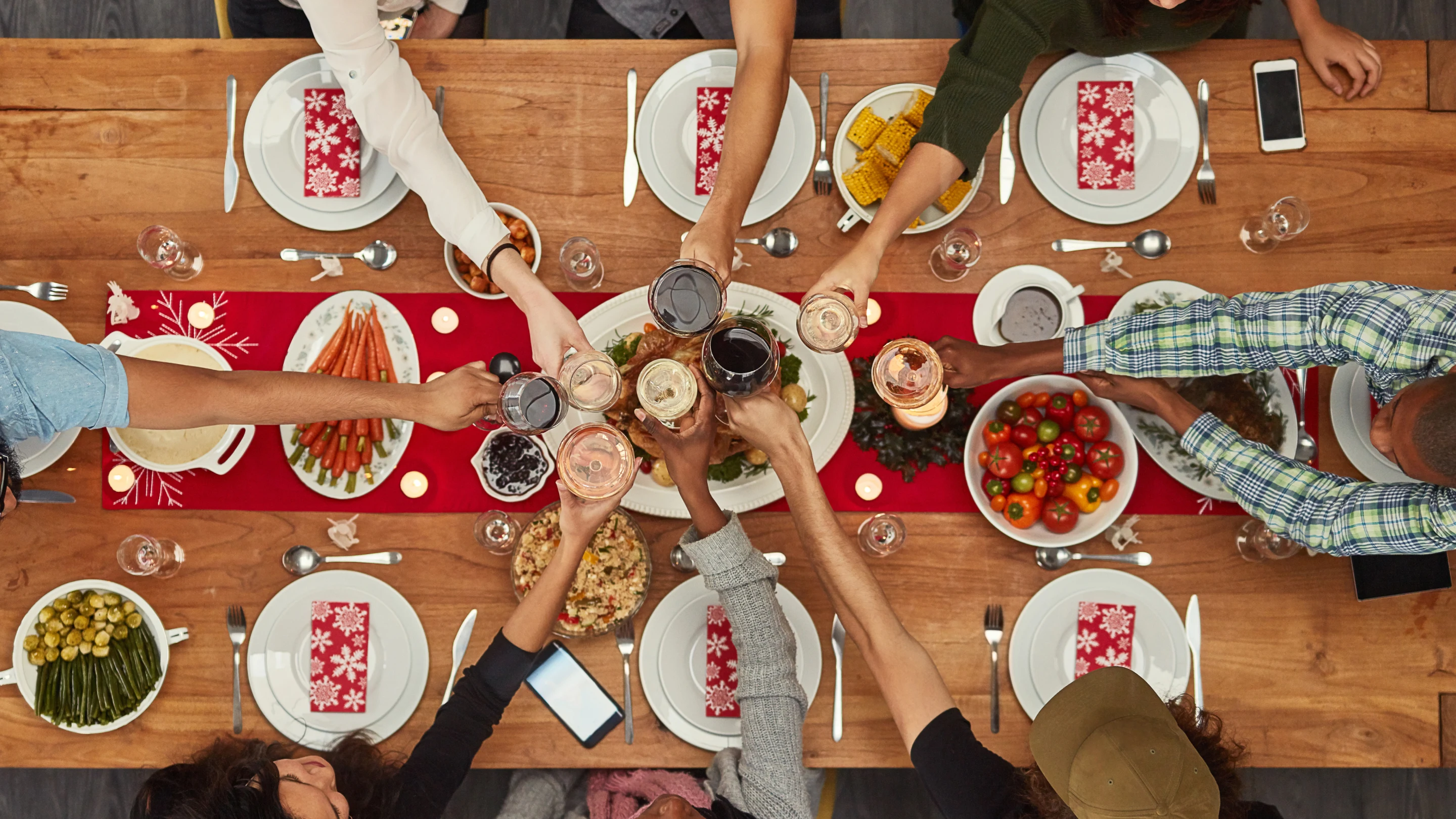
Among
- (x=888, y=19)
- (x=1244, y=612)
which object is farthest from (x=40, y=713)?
(x=888, y=19)

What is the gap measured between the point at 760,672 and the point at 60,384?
1.57 metres

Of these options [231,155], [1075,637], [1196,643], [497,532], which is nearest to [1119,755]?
[1075,637]

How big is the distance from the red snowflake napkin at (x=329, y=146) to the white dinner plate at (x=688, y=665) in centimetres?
126

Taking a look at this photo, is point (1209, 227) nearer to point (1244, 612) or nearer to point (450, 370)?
point (1244, 612)

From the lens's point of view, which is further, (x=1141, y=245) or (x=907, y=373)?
(x=1141, y=245)

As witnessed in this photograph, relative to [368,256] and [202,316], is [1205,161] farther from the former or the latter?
[202,316]

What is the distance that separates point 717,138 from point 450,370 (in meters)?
0.85

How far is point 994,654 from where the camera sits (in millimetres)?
1936

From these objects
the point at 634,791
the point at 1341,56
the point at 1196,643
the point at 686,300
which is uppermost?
the point at 1341,56

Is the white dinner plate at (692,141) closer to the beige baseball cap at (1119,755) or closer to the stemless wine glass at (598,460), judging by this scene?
the stemless wine glass at (598,460)

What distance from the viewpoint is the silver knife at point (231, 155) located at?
200 cm

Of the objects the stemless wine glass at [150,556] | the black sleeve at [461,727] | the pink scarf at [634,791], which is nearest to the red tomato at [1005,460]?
the pink scarf at [634,791]

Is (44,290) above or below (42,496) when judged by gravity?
above

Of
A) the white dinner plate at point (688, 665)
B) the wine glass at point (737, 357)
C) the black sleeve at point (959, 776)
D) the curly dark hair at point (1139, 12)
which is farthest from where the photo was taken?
the white dinner plate at point (688, 665)
